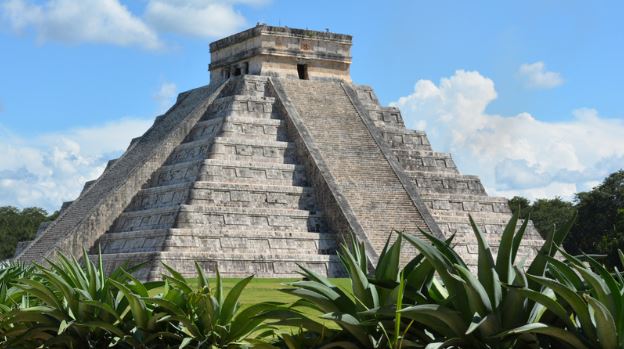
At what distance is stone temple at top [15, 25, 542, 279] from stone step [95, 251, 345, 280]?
0.09ft

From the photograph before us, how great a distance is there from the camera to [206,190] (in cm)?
2097

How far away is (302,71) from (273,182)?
4687 millimetres

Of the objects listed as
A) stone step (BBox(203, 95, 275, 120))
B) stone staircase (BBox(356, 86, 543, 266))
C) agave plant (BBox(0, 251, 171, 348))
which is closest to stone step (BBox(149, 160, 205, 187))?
stone step (BBox(203, 95, 275, 120))

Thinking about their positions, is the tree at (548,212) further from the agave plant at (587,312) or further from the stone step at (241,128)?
the agave plant at (587,312)

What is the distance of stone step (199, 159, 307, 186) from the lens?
2152 cm

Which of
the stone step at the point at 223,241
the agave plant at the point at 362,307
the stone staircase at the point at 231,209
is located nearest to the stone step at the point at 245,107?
the stone staircase at the point at 231,209

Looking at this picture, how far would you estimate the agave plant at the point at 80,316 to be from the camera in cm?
712

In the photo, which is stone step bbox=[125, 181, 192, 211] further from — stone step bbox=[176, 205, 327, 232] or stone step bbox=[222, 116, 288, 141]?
stone step bbox=[222, 116, 288, 141]

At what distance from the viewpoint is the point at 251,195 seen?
70.5 ft

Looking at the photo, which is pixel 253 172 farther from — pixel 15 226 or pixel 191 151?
pixel 15 226

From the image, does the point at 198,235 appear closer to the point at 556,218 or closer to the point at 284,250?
the point at 284,250

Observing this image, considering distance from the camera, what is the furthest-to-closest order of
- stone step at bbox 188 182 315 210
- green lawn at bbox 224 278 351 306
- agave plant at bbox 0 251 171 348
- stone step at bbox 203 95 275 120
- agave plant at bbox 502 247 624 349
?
stone step at bbox 203 95 275 120 → stone step at bbox 188 182 315 210 → green lawn at bbox 224 278 351 306 → agave plant at bbox 0 251 171 348 → agave plant at bbox 502 247 624 349

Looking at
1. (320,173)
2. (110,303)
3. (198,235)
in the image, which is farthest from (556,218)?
(110,303)

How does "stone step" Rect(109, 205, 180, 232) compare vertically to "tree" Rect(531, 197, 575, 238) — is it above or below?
below
